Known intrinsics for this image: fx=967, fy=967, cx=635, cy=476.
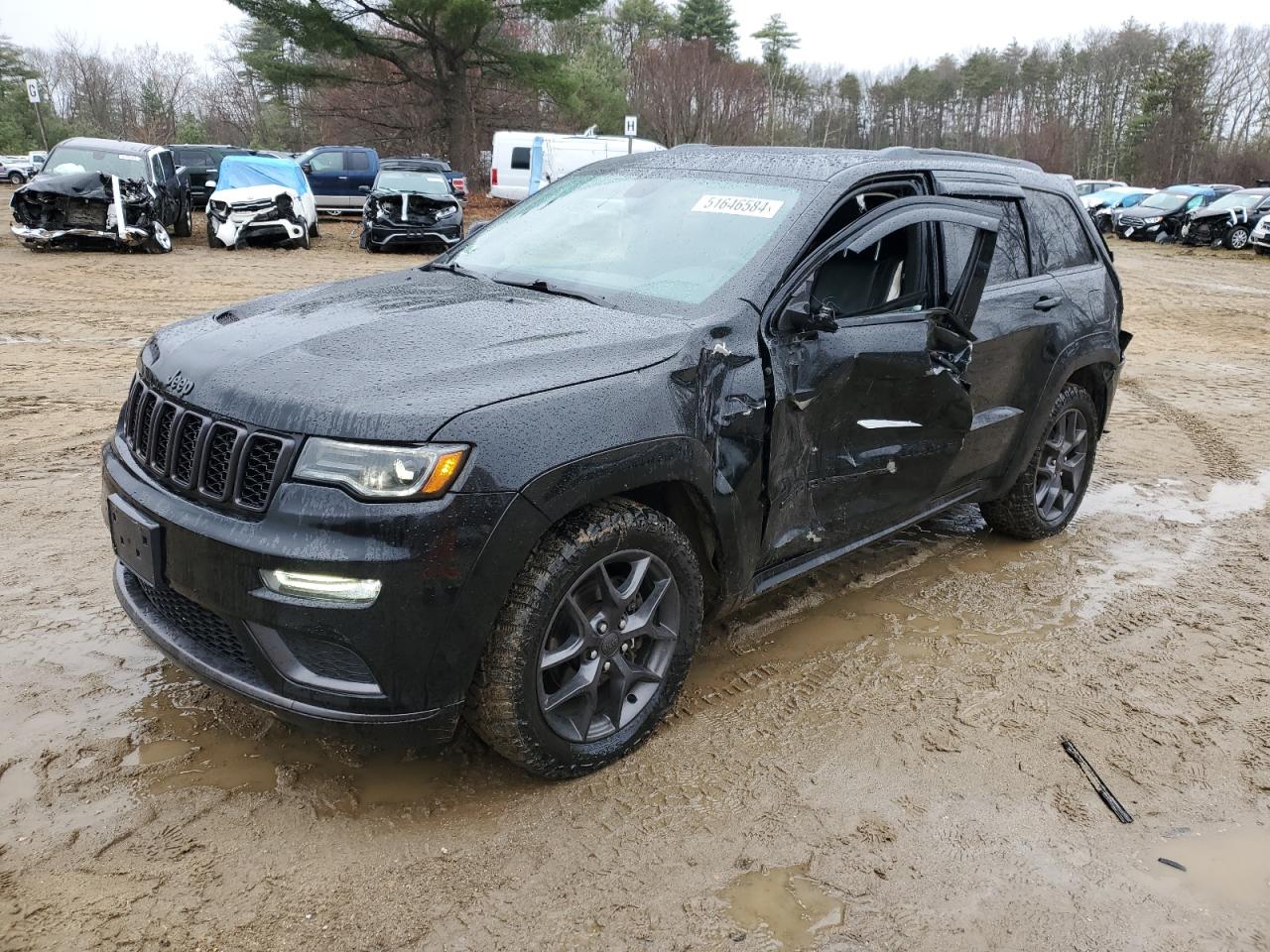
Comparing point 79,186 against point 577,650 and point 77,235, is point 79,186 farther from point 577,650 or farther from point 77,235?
point 577,650

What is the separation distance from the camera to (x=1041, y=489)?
4914 millimetres

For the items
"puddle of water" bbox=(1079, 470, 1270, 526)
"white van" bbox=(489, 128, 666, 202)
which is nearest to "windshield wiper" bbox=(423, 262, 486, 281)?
"puddle of water" bbox=(1079, 470, 1270, 526)

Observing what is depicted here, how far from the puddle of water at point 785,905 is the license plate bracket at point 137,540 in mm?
1720

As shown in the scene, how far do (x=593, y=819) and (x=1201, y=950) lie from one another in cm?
157

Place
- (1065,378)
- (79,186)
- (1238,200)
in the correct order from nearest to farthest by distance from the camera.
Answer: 1. (1065,378)
2. (79,186)
3. (1238,200)

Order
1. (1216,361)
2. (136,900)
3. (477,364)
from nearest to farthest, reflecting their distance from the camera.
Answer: (136,900), (477,364), (1216,361)

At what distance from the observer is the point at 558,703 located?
2.73 meters

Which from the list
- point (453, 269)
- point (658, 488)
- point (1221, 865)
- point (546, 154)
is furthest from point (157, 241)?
point (1221, 865)

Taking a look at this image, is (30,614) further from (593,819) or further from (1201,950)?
(1201,950)

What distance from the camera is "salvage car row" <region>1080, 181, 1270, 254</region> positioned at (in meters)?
24.7

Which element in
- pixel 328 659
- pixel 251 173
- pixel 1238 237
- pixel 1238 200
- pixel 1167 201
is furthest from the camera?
pixel 1167 201

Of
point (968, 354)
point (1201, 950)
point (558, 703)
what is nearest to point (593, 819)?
point (558, 703)

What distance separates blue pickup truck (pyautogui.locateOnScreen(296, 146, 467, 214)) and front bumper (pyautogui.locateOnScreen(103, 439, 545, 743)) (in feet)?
73.8

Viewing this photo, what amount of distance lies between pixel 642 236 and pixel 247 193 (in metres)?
15.0
